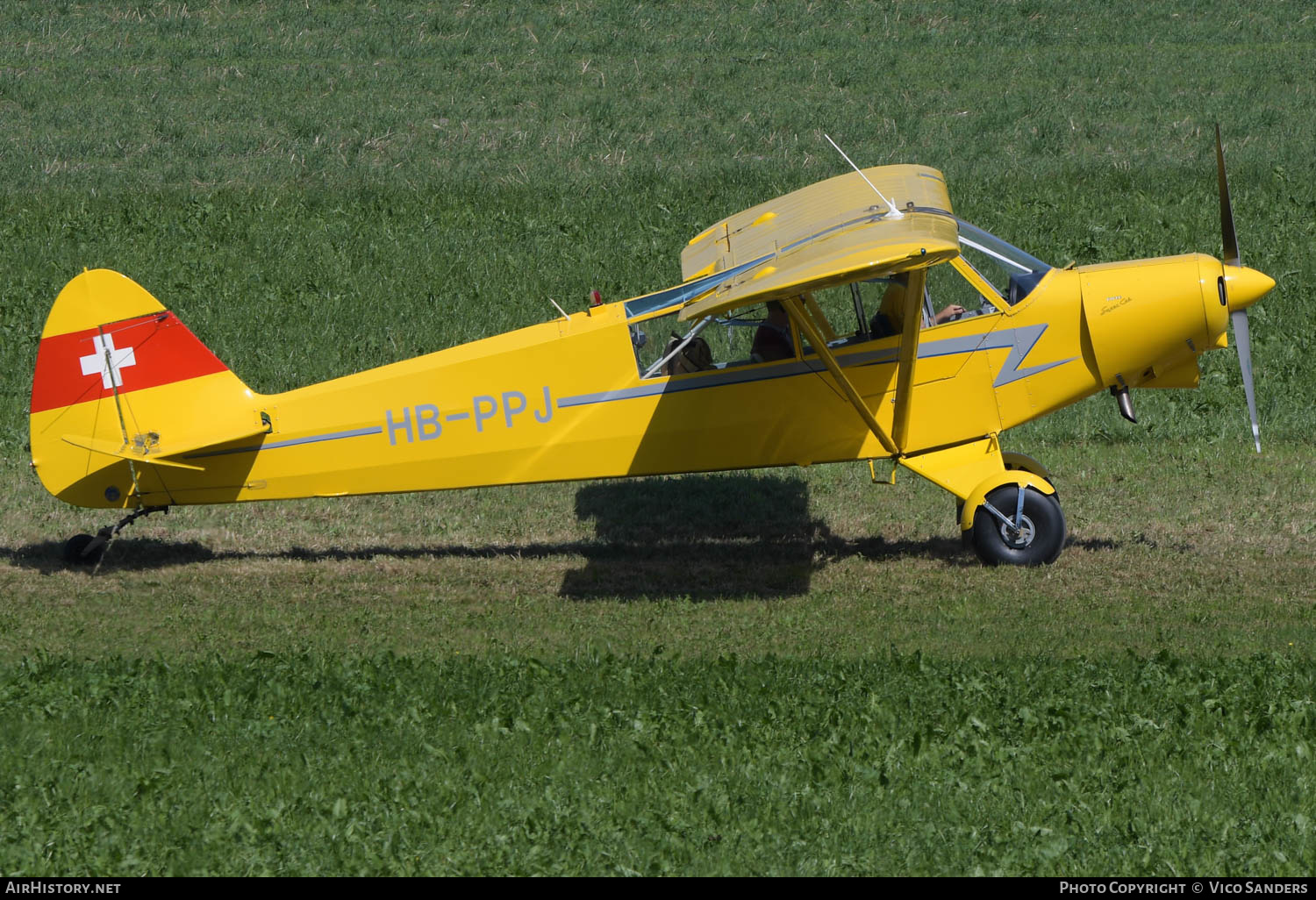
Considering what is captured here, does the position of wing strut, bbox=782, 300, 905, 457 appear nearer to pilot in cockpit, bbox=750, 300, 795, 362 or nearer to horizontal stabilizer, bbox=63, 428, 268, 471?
pilot in cockpit, bbox=750, 300, 795, 362

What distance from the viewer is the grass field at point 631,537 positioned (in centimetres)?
575

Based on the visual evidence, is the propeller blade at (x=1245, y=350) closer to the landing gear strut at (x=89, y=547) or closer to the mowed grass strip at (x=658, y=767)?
the mowed grass strip at (x=658, y=767)

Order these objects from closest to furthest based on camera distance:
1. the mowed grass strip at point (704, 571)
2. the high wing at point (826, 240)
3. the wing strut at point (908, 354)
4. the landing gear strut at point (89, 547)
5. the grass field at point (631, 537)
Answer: the grass field at point (631, 537) < the high wing at point (826, 240) < the mowed grass strip at point (704, 571) < the wing strut at point (908, 354) < the landing gear strut at point (89, 547)

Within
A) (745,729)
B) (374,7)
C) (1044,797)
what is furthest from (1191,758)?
(374,7)

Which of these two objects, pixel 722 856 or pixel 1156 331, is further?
pixel 1156 331

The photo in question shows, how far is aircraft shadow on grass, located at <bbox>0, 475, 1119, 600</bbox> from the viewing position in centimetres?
959

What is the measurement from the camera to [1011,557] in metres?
9.27

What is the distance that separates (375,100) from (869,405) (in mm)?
14173

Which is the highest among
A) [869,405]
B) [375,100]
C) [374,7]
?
[374,7]

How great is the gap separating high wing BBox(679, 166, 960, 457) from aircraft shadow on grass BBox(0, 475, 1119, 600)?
1293 millimetres

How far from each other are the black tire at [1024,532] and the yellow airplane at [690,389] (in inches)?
0.5

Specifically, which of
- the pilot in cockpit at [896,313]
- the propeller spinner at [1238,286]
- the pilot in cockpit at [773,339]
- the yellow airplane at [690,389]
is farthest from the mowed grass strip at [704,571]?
the pilot in cockpit at [896,313]

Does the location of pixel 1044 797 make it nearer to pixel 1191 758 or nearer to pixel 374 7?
pixel 1191 758

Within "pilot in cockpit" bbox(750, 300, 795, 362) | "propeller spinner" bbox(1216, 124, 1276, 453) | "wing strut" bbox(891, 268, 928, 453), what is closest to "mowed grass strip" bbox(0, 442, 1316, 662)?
"wing strut" bbox(891, 268, 928, 453)
